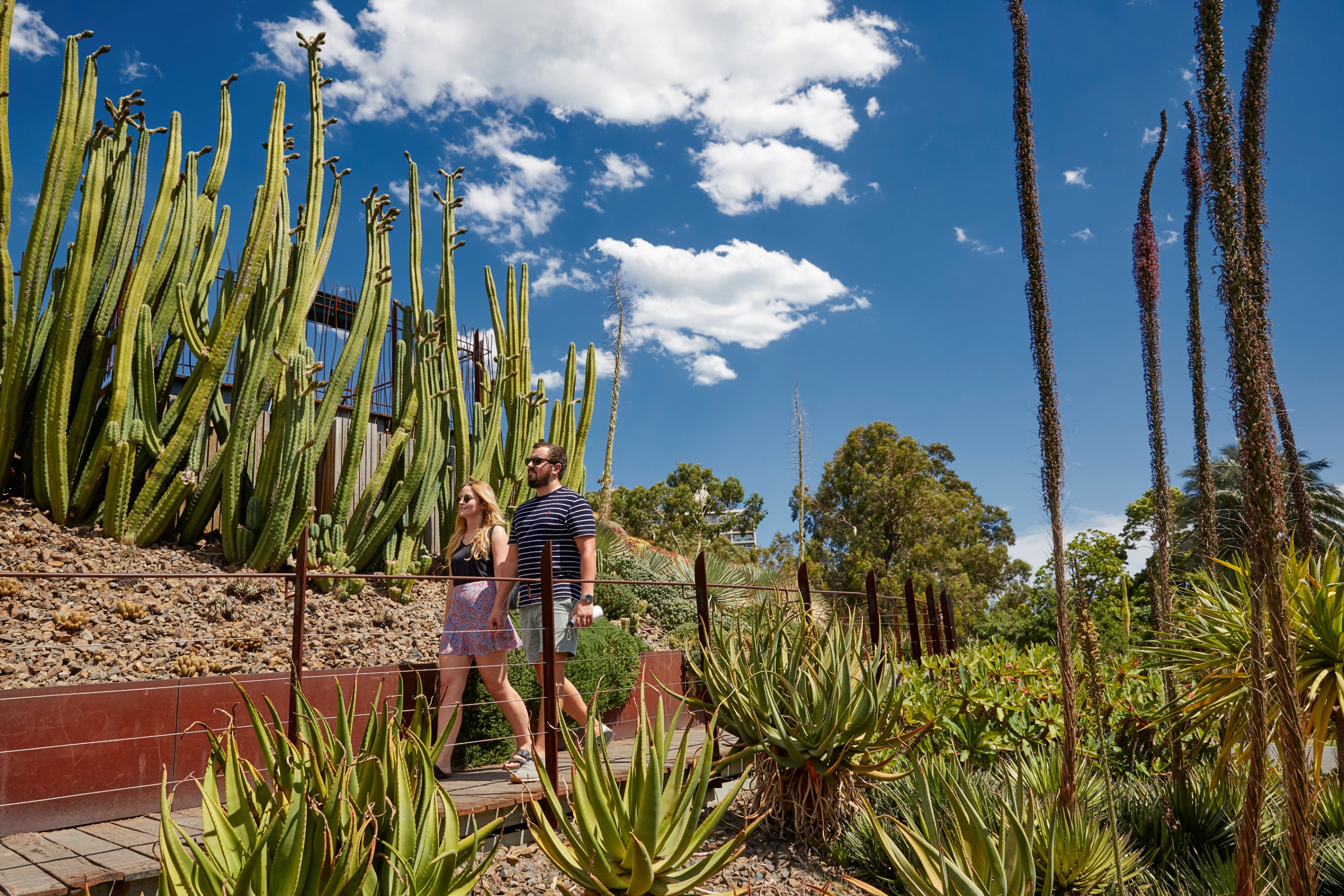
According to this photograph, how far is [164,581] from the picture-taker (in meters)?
6.04

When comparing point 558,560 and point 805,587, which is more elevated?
point 558,560

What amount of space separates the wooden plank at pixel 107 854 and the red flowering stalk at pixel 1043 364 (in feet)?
11.8

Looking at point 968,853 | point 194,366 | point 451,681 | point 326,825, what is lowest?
point 968,853

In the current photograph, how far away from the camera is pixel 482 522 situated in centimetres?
445

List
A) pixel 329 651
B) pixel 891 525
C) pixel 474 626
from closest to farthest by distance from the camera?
pixel 474 626
pixel 329 651
pixel 891 525

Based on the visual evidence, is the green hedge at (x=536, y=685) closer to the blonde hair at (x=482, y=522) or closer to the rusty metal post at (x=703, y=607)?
the rusty metal post at (x=703, y=607)

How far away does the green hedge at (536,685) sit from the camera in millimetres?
4648

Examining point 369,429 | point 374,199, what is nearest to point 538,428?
point 369,429

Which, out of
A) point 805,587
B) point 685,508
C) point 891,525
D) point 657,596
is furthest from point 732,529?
point 805,587

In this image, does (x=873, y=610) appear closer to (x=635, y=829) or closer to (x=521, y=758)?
(x=521, y=758)

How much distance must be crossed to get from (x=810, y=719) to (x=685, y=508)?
27.3 m

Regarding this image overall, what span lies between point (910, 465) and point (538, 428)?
667 inches

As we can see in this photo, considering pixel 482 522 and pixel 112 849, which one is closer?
pixel 112 849

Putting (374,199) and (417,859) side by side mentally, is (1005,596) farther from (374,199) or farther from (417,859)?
(417,859)
